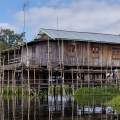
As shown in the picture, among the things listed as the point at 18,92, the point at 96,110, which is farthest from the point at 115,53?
the point at 96,110

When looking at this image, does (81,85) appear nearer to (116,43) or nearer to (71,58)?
(71,58)

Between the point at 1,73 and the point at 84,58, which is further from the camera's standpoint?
the point at 84,58

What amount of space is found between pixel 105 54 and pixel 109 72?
252cm

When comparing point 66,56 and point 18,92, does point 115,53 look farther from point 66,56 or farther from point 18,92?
point 18,92

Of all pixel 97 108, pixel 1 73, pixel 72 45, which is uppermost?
pixel 72 45

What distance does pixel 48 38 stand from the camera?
38312 millimetres

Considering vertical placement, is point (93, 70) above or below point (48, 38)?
below

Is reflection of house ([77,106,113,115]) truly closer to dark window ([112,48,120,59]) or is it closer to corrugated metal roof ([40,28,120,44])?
corrugated metal roof ([40,28,120,44])

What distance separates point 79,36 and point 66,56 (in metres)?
2.63

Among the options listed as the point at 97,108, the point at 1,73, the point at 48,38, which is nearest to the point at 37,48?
the point at 48,38

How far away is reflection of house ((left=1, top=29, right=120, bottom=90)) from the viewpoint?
37438 mm

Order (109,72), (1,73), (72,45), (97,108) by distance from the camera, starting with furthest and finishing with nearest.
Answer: (109,72) → (72,45) → (1,73) → (97,108)

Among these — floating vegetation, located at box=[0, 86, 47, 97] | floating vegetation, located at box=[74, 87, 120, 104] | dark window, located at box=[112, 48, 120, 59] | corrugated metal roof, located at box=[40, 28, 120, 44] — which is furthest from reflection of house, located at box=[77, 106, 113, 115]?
dark window, located at box=[112, 48, 120, 59]

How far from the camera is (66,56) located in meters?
38.8
